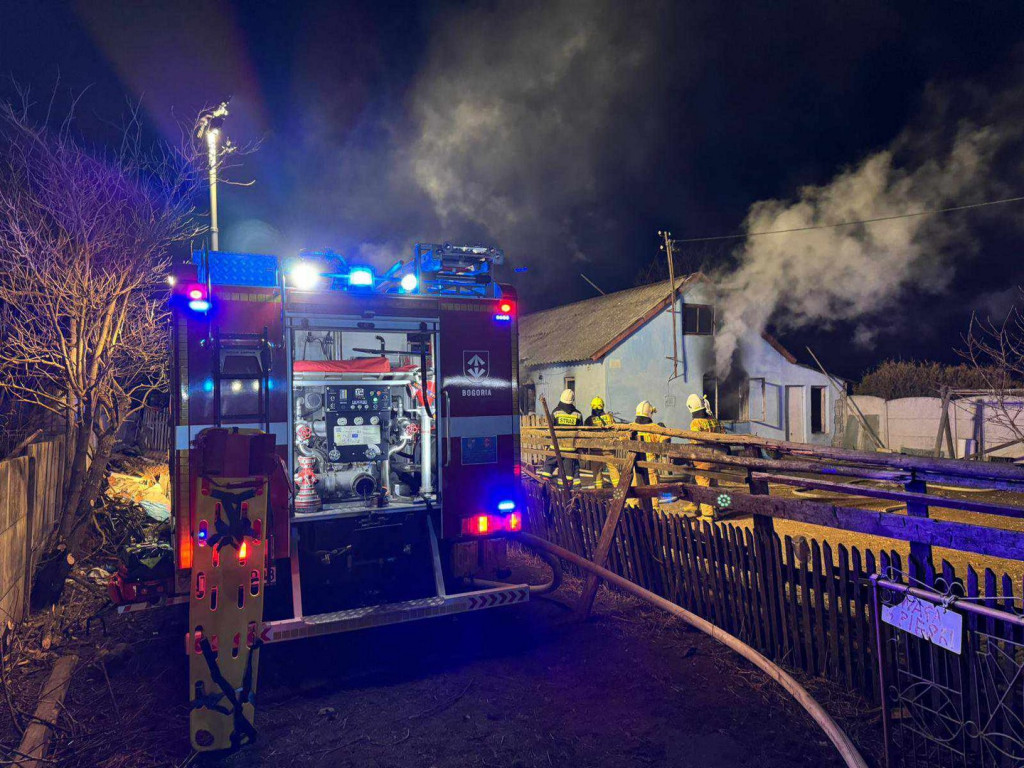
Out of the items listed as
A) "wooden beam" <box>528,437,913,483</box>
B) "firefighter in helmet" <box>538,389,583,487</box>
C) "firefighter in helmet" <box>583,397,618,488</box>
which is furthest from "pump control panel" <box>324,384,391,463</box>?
"firefighter in helmet" <box>583,397,618,488</box>

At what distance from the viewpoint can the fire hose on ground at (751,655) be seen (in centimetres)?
340

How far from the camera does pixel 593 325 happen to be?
22531 mm

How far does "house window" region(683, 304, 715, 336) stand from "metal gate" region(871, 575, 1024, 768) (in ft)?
58.6

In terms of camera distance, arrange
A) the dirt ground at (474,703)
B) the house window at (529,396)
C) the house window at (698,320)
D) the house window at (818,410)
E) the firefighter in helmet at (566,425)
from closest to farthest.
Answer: the dirt ground at (474,703), the firefighter in helmet at (566,425), the house window at (698,320), the house window at (818,410), the house window at (529,396)

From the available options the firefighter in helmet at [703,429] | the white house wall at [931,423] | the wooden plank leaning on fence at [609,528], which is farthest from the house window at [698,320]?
the wooden plank leaning on fence at [609,528]

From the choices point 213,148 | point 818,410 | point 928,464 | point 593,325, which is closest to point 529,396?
point 593,325

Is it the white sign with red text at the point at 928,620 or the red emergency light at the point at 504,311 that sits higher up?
the red emergency light at the point at 504,311

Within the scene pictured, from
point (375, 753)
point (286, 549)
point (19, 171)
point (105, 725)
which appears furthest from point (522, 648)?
point (19, 171)

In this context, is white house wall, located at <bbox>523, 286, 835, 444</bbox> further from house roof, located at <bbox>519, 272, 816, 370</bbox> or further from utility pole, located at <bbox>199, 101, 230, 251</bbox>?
utility pole, located at <bbox>199, 101, 230, 251</bbox>

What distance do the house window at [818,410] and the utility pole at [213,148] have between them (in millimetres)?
20340

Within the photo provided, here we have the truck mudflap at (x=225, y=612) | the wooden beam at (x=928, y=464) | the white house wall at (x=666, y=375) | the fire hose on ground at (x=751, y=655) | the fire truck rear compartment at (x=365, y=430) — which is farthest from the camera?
the white house wall at (x=666, y=375)

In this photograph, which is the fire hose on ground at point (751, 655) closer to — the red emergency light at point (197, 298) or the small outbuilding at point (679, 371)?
the red emergency light at point (197, 298)

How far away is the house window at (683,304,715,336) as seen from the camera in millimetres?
20859

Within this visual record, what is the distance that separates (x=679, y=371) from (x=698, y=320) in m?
2.03
